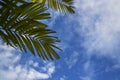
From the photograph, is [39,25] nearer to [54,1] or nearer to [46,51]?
[46,51]

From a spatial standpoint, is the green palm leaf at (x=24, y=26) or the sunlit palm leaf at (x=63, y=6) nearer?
the green palm leaf at (x=24, y=26)

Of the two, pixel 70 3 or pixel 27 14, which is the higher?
pixel 70 3

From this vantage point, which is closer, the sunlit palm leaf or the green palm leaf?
the green palm leaf

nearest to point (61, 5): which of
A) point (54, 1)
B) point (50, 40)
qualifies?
point (54, 1)

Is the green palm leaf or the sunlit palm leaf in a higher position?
the sunlit palm leaf

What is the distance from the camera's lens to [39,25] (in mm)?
3361

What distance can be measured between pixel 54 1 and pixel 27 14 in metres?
2.45

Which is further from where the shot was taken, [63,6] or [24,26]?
[63,6]

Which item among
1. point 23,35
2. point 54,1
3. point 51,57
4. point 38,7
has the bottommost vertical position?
point 51,57

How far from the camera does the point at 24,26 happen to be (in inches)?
129

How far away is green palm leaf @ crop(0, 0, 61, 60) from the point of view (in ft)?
10.7

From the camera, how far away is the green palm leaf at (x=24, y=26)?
128 inches

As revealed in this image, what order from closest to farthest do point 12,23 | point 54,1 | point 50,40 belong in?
point 12,23 < point 50,40 < point 54,1

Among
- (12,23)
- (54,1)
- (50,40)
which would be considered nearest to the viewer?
(12,23)
